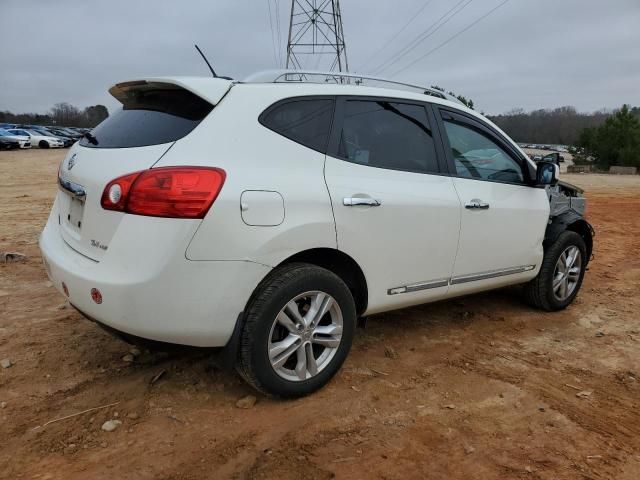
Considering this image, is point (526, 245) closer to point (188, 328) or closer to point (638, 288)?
point (638, 288)

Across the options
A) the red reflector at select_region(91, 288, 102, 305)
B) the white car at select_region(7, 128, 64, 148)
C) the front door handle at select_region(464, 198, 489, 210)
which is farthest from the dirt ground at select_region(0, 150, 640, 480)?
the white car at select_region(7, 128, 64, 148)

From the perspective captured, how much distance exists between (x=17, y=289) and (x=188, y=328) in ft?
10.3

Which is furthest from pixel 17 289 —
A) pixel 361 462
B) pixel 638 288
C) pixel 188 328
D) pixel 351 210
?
pixel 638 288

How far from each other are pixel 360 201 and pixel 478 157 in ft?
4.49

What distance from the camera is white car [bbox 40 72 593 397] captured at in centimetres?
246

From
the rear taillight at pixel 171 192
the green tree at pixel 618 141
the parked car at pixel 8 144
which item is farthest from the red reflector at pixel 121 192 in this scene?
the green tree at pixel 618 141

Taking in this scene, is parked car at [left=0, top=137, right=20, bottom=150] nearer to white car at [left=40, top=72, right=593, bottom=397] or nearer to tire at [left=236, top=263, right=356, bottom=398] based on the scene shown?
white car at [left=40, top=72, right=593, bottom=397]

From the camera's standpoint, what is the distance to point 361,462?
2457 mm

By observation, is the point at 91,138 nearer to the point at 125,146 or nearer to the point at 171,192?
the point at 125,146

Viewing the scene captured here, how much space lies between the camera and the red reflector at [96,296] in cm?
250

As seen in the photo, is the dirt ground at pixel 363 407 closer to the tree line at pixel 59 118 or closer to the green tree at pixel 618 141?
the green tree at pixel 618 141

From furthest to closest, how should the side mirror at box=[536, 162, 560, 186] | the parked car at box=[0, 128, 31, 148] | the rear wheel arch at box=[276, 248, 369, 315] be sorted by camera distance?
the parked car at box=[0, 128, 31, 148]
the side mirror at box=[536, 162, 560, 186]
the rear wheel arch at box=[276, 248, 369, 315]

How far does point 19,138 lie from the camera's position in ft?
116

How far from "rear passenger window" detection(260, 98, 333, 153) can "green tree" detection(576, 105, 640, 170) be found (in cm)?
4163
